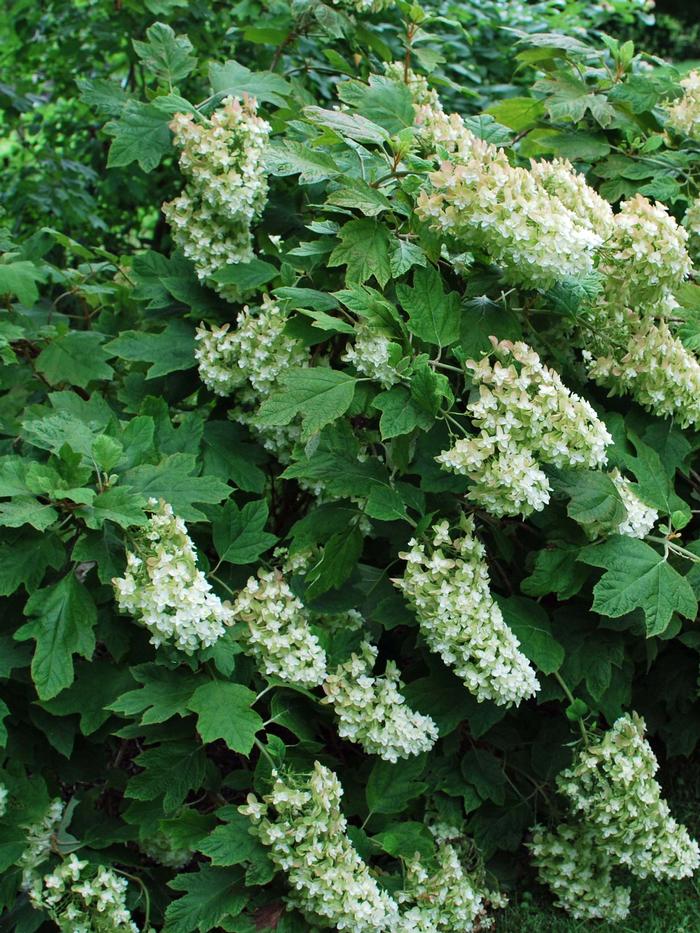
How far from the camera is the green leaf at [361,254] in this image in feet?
8.93

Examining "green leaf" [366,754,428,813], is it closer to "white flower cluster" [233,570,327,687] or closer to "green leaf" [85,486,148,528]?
"white flower cluster" [233,570,327,687]

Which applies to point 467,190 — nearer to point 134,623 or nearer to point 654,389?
point 654,389

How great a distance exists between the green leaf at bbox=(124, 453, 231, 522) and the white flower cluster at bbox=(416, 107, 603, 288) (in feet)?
2.89

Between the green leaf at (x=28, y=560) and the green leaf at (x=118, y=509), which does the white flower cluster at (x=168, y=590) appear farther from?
the green leaf at (x=28, y=560)

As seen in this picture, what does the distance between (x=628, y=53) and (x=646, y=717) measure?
222 cm

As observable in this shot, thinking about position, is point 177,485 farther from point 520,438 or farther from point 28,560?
point 520,438

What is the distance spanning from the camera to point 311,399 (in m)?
2.58

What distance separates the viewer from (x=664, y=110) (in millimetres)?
3650

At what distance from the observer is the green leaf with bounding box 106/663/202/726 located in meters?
2.49

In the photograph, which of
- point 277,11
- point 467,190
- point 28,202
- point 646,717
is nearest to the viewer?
point 467,190

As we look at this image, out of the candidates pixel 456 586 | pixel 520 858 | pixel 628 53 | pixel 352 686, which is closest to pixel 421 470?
pixel 456 586

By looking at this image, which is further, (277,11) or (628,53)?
(277,11)

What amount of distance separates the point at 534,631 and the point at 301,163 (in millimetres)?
1413

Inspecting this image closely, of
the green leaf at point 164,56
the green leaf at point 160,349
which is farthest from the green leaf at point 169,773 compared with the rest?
the green leaf at point 164,56
